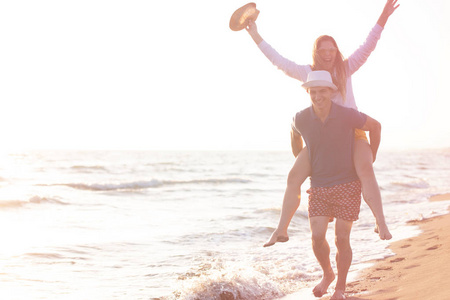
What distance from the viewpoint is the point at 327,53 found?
438 cm

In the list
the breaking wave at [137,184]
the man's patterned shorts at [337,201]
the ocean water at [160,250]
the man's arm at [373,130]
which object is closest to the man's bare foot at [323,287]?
the man's patterned shorts at [337,201]

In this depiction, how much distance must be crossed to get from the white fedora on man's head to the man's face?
45mm

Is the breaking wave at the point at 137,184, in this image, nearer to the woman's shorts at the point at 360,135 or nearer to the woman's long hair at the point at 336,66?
the woman's long hair at the point at 336,66

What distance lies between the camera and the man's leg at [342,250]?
4.30 metres

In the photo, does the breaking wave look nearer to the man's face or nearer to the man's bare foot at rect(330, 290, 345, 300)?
the man's bare foot at rect(330, 290, 345, 300)

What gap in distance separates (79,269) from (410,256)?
15.3 feet

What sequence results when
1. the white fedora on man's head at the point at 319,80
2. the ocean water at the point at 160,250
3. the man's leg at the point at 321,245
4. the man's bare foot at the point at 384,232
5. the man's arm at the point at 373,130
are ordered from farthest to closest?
1. the ocean water at the point at 160,250
2. the man's leg at the point at 321,245
3. the man's arm at the point at 373,130
4. the white fedora on man's head at the point at 319,80
5. the man's bare foot at the point at 384,232

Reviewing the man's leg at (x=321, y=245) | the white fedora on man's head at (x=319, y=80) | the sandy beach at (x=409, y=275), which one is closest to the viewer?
the white fedora on man's head at (x=319, y=80)

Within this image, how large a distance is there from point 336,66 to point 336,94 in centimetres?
26

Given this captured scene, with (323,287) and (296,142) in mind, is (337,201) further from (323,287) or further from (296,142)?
(323,287)

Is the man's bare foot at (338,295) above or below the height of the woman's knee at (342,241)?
below

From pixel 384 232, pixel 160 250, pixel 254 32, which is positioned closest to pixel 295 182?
pixel 384 232

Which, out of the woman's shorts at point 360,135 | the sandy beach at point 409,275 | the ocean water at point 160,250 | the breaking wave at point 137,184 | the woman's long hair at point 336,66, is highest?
the woman's long hair at point 336,66

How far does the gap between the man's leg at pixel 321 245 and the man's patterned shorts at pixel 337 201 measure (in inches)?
2.4
